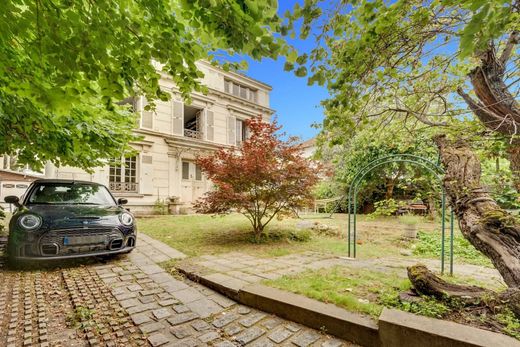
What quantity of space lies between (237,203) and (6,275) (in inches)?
145

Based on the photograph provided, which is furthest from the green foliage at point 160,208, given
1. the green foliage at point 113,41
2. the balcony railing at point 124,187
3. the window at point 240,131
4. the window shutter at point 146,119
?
the green foliage at point 113,41

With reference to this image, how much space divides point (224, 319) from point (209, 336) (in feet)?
1.00

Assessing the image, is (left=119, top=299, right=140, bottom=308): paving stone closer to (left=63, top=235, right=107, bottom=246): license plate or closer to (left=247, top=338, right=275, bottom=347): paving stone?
(left=247, top=338, right=275, bottom=347): paving stone

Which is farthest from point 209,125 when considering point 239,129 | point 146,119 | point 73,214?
point 73,214

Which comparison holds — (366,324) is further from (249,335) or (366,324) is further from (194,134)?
(194,134)

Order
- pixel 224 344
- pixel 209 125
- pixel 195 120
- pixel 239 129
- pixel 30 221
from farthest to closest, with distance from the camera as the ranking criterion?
pixel 239 129, pixel 195 120, pixel 209 125, pixel 30 221, pixel 224 344

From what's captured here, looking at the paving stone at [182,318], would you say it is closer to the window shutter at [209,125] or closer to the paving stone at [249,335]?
the paving stone at [249,335]

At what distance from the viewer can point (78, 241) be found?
12.2 feet

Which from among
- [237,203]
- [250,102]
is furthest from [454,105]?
[250,102]

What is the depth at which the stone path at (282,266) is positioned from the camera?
3.34 m

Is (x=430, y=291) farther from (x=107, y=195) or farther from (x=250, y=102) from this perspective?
(x=250, y=102)

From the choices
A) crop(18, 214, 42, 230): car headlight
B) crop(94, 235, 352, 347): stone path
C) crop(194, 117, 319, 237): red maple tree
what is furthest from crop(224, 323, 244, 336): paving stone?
crop(194, 117, 319, 237): red maple tree

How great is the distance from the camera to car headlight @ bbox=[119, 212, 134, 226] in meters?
4.24

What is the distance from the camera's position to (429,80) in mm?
3143
